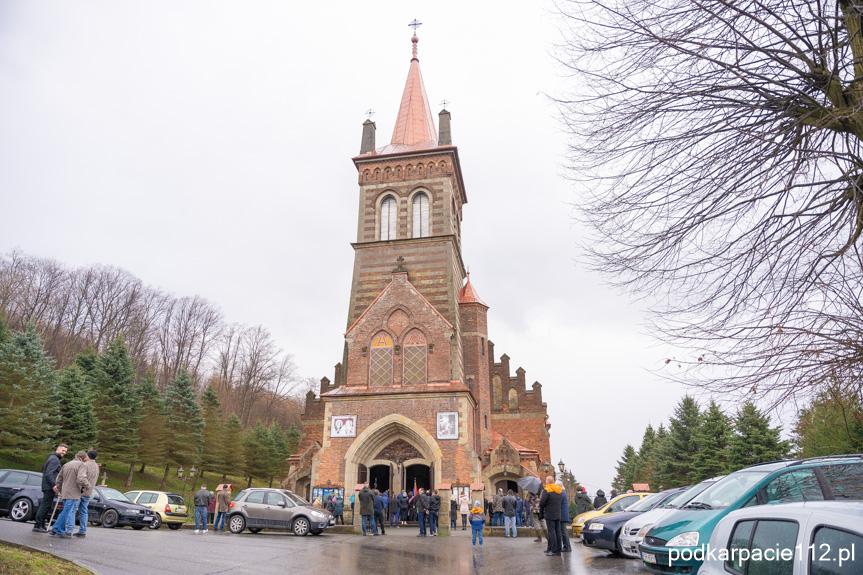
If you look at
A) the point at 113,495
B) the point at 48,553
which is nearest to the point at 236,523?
the point at 113,495

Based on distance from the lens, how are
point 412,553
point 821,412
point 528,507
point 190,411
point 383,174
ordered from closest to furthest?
point 821,412 → point 412,553 → point 528,507 → point 383,174 → point 190,411

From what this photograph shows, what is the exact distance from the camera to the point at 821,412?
7258 millimetres

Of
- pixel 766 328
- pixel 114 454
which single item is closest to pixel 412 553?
pixel 766 328

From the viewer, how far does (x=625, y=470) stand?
226 ft

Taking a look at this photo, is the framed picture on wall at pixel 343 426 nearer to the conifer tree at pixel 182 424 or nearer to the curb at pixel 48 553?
the conifer tree at pixel 182 424

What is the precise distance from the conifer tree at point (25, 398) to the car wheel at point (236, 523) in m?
13.2

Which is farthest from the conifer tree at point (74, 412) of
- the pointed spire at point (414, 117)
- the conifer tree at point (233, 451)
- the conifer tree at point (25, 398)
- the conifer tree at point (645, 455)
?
the conifer tree at point (645, 455)

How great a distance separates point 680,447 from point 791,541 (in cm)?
3476

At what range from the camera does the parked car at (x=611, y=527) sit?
11719mm

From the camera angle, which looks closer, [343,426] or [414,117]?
[343,426]

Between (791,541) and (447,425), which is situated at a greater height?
(447,425)

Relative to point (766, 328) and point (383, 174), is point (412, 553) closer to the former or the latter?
point (766, 328)

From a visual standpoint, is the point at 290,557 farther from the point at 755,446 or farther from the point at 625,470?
the point at 625,470

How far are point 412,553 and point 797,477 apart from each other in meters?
8.27
